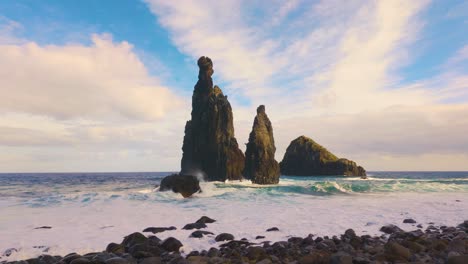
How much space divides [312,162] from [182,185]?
2930 inches

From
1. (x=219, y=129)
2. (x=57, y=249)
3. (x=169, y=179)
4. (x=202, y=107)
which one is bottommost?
(x=57, y=249)

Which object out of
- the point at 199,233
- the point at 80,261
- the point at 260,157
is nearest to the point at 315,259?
the point at 199,233

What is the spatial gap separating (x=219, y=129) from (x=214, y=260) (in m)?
54.4

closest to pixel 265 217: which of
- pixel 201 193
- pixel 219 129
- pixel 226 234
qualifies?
pixel 226 234

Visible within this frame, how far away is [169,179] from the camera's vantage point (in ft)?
106

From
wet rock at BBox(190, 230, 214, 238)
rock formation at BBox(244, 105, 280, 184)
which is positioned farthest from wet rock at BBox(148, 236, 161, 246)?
rock formation at BBox(244, 105, 280, 184)

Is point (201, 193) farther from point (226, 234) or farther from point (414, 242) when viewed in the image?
point (414, 242)

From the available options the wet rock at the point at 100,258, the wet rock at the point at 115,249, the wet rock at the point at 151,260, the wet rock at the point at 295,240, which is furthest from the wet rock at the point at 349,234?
the wet rock at the point at 100,258

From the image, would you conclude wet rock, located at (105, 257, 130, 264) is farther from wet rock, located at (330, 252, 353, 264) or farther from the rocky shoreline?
wet rock, located at (330, 252, 353, 264)

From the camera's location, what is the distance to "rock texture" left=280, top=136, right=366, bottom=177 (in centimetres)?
9644

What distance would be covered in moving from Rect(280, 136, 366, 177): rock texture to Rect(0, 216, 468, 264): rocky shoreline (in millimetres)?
85394

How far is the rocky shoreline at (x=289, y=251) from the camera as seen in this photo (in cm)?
938

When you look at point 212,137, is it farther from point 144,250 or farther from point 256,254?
point 256,254

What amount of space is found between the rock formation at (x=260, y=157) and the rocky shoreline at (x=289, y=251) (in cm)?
4279
